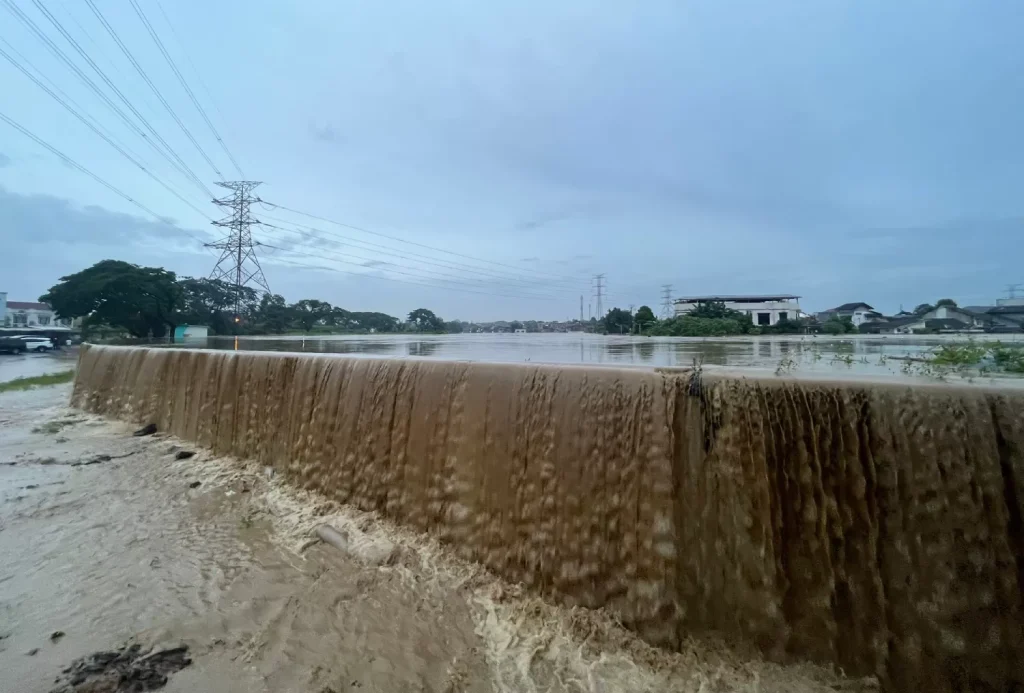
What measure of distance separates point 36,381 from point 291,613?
1942 centimetres

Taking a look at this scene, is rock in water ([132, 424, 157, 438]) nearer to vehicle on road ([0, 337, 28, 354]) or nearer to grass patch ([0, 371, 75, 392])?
grass patch ([0, 371, 75, 392])

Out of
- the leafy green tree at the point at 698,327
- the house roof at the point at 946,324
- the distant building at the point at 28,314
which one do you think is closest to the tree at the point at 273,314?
the leafy green tree at the point at 698,327

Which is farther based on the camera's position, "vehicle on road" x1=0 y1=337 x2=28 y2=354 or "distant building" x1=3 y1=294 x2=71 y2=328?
"distant building" x1=3 y1=294 x2=71 y2=328

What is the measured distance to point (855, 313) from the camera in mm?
14969

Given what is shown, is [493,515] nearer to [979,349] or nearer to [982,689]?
[982,689]

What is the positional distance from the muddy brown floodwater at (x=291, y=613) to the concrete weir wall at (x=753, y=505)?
0.27 meters

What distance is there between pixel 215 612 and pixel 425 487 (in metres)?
2.18

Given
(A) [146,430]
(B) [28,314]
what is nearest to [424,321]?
(A) [146,430]

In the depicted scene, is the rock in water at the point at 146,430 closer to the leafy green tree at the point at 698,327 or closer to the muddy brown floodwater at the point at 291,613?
the muddy brown floodwater at the point at 291,613

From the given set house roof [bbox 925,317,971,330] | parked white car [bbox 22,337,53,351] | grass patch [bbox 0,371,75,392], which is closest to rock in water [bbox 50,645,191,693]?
house roof [bbox 925,317,971,330]

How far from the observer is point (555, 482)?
4.45m

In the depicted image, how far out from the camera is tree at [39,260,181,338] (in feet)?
80.0

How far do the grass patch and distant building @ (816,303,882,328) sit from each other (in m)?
26.1

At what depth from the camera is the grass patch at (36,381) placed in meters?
15.4
